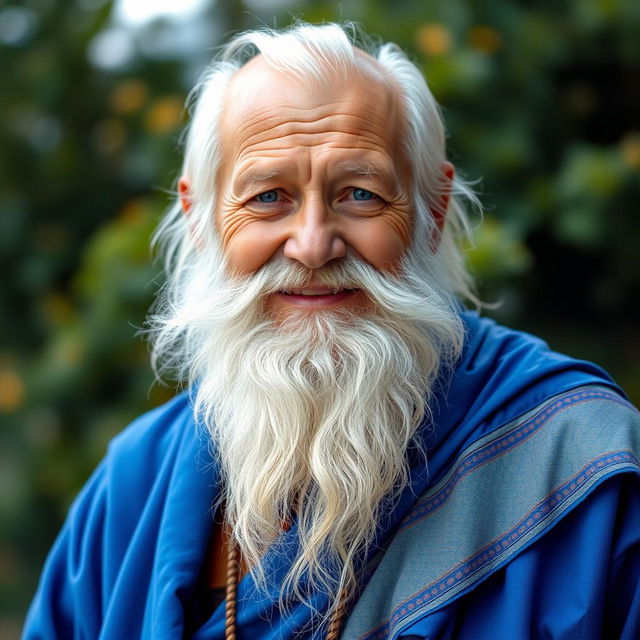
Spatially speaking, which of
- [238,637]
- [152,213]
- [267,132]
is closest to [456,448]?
[238,637]

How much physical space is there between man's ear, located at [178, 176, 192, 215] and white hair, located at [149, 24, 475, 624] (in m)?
0.16

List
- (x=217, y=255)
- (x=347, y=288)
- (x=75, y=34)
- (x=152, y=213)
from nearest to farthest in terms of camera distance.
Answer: (x=347, y=288) < (x=217, y=255) < (x=152, y=213) < (x=75, y=34)

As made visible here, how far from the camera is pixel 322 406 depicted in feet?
6.91

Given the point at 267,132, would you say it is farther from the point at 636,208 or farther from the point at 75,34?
the point at 75,34

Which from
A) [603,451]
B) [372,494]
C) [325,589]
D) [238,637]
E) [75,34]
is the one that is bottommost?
[238,637]

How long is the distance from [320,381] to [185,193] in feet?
2.44

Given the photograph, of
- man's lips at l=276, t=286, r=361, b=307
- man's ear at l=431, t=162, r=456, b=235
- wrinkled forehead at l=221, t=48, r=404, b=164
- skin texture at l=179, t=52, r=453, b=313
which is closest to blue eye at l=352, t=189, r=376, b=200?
skin texture at l=179, t=52, r=453, b=313

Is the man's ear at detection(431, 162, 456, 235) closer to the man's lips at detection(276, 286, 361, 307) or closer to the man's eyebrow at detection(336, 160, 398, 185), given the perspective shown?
the man's eyebrow at detection(336, 160, 398, 185)

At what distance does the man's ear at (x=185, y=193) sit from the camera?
2.44 metres

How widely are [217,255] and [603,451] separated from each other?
42.2 inches

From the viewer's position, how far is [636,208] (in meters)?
3.79

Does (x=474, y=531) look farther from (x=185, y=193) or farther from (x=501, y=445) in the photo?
(x=185, y=193)

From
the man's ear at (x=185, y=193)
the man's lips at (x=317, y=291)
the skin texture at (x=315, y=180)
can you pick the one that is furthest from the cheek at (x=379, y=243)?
the man's ear at (x=185, y=193)

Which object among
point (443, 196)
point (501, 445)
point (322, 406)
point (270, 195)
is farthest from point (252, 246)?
point (501, 445)
